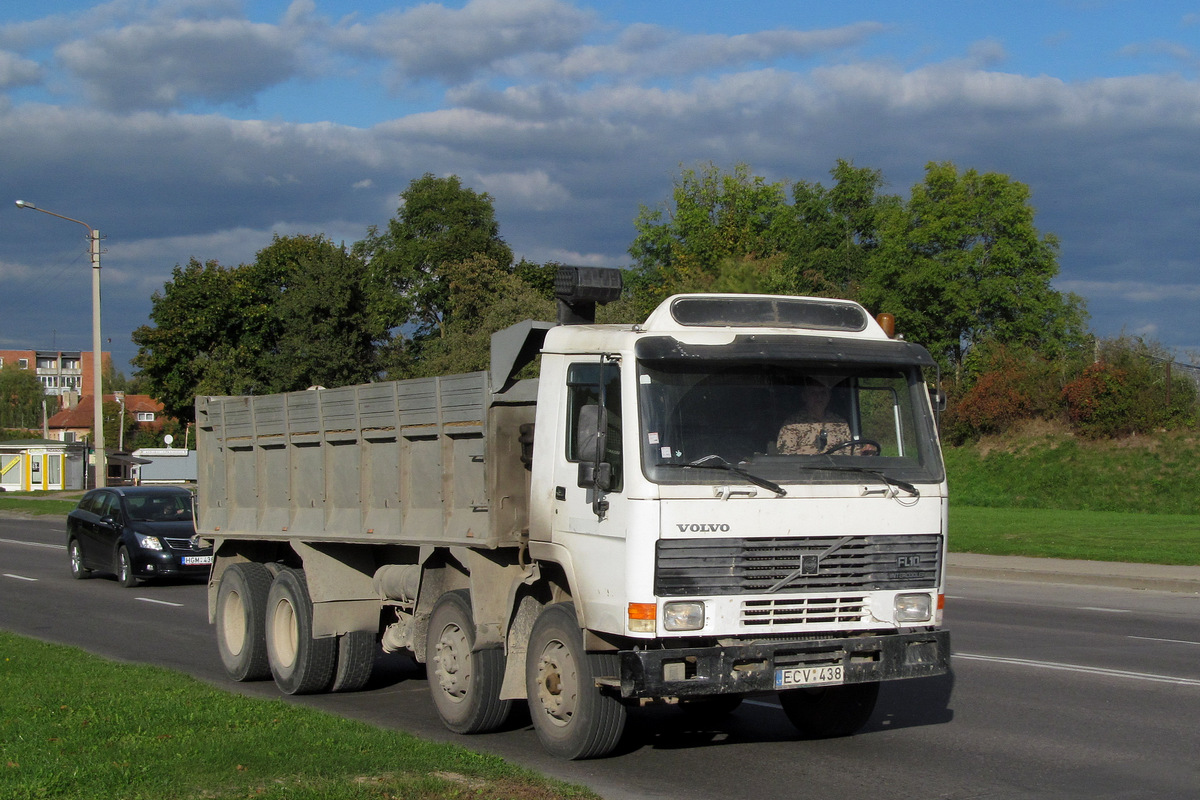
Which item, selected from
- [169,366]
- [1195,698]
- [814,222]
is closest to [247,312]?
[169,366]

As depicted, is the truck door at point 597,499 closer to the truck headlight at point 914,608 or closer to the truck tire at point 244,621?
the truck headlight at point 914,608

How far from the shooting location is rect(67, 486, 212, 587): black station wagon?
66.5ft

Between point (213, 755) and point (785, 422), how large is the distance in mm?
3706

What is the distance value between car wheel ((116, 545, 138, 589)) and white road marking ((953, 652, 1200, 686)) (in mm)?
13897

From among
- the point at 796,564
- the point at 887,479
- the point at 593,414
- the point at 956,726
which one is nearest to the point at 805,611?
the point at 796,564

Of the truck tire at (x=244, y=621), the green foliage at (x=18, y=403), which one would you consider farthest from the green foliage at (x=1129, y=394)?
the green foliage at (x=18, y=403)

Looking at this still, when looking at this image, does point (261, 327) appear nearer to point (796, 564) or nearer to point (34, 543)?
point (34, 543)

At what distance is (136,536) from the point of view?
2034 centimetres

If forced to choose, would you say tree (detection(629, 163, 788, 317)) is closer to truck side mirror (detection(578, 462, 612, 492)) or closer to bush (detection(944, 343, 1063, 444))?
bush (detection(944, 343, 1063, 444))

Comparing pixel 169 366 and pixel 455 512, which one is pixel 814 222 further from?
pixel 455 512

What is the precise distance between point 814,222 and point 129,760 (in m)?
69.5

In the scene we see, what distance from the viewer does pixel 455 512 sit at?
27.8 ft

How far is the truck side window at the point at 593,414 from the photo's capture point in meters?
7.02

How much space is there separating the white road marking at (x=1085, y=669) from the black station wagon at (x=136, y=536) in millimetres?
13117
